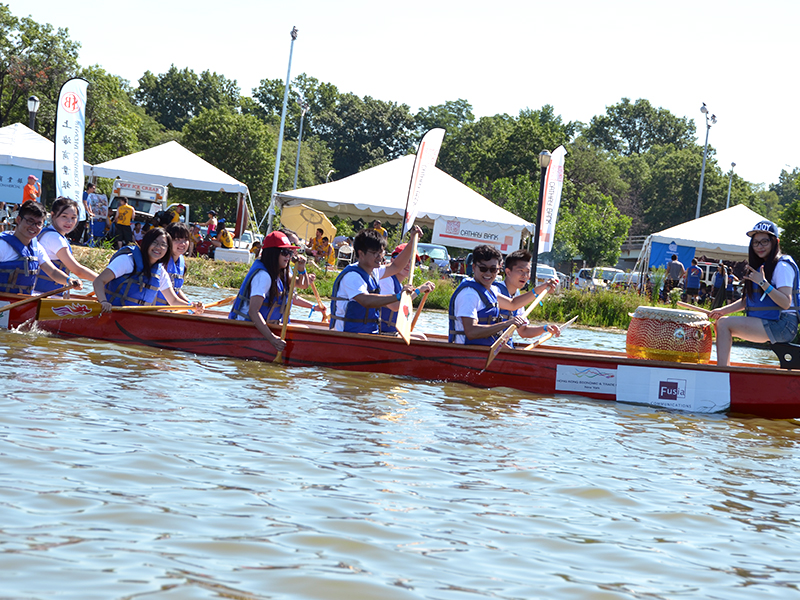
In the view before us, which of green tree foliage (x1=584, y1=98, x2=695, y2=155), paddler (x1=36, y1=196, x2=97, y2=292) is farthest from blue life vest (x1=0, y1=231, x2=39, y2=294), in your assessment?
green tree foliage (x1=584, y1=98, x2=695, y2=155)

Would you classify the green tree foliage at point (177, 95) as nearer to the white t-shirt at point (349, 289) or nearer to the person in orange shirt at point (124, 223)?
the person in orange shirt at point (124, 223)

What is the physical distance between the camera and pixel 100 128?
1528 inches

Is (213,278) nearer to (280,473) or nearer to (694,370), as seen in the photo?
(694,370)

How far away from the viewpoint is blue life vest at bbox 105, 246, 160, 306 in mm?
8281

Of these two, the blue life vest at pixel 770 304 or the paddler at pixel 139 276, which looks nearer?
the blue life vest at pixel 770 304

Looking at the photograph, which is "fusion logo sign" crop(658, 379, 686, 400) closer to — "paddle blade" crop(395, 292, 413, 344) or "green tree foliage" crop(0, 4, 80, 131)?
"paddle blade" crop(395, 292, 413, 344)

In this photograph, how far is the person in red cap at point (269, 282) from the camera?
768cm

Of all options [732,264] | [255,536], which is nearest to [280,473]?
[255,536]

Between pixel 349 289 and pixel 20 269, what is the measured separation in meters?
3.45

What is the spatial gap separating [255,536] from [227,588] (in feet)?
1.59

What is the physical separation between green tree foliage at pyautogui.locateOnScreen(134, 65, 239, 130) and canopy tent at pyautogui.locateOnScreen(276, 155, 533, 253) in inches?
2226

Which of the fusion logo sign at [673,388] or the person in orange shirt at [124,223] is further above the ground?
the person in orange shirt at [124,223]

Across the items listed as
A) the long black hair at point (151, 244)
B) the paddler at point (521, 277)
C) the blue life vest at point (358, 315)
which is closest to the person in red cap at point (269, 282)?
the blue life vest at point (358, 315)

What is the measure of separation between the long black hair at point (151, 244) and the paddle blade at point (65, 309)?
2.19ft
